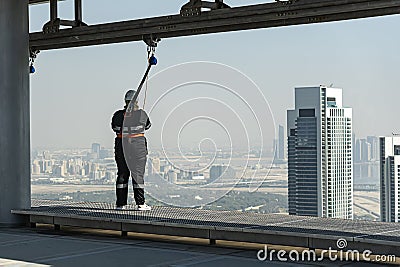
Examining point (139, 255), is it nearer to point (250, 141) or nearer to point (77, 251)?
point (77, 251)

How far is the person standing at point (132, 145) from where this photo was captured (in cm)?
1046

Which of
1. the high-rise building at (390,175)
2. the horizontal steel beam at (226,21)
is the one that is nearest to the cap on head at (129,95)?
the horizontal steel beam at (226,21)

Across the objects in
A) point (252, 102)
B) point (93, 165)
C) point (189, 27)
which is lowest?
point (93, 165)

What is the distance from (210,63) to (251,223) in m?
1.77

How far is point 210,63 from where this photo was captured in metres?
9.14

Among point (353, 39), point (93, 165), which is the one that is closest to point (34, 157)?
point (93, 165)

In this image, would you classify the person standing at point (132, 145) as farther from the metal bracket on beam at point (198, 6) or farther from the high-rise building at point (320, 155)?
the high-rise building at point (320, 155)

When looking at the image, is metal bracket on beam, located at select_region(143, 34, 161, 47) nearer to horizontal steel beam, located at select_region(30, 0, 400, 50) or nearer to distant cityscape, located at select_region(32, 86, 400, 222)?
horizontal steel beam, located at select_region(30, 0, 400, 50)

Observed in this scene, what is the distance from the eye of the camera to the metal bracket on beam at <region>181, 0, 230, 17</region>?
916 centimetres

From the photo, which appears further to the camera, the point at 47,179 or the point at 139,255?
the point at 47,179

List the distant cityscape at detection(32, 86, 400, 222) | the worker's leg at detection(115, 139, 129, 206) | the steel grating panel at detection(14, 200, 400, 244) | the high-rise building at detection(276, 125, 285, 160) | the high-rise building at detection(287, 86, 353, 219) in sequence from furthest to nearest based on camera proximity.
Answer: the worker's leg at detection(115, 139, 129, 206) < the high-rise building at detection(287, 86, 353, 219) < the distant cityscape at detection(32, 86, 400, 222) < the high-rise building at detection(276, 125, 285, 160) < the steel grating panel at detection(14, 200, 400, 244)

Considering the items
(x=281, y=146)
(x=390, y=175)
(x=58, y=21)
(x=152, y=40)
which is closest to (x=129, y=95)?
(x=152, y=40)

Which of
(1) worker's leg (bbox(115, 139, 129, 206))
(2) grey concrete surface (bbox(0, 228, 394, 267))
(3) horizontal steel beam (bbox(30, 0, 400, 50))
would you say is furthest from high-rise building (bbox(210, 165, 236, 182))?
(1) worker's leg (bbox(115, 139, 129, 206))

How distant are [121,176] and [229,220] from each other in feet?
6.77
